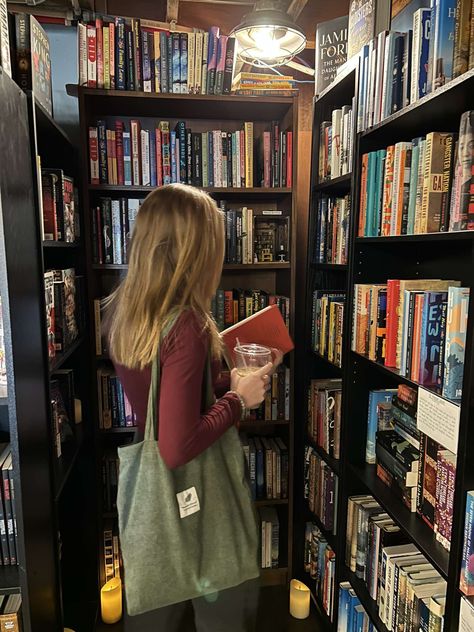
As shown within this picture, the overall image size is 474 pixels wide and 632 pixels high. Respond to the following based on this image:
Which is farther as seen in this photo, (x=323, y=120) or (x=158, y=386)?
(x=323, y=120)

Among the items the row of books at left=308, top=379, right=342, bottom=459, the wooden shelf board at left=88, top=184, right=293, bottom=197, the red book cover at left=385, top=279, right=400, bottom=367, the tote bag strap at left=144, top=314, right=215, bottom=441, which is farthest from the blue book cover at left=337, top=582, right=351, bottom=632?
the wooden shelf board at left=88, top=184, right=293, bottom=197

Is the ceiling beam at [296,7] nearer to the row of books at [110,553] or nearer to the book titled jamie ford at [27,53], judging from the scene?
the book titled jamie ford at [27,53]

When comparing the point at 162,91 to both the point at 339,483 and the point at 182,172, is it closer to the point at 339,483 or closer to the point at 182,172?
the point at 182,172

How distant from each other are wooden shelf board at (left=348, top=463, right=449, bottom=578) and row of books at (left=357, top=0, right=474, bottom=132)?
1.12 metres

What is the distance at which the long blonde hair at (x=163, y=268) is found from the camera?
3.72 ft

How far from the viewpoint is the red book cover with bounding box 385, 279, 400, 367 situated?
1352 mm

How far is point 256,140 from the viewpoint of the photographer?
7.04 feet

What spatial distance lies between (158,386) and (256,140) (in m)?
1.43

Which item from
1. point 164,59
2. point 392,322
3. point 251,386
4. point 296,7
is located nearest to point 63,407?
point 251,386

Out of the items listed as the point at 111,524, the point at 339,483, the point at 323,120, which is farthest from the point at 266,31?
the point at 111,524

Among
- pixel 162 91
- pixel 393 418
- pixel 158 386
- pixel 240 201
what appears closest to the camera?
pixel 158 386

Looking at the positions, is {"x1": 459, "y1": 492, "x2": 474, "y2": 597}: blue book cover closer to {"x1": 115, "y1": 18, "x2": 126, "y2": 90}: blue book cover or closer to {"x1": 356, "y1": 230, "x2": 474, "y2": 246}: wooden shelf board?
{"x1": 356, "y1": 230, "x2": 474, "y2": 246}: wooden shelf board

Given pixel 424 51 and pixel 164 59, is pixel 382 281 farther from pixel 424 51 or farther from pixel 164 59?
pixel 164 59

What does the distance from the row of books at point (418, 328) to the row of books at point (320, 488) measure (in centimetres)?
70
